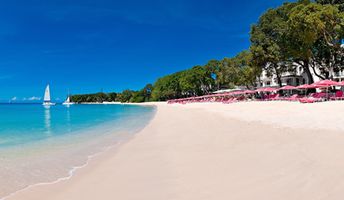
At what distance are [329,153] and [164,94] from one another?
8833 centimetres

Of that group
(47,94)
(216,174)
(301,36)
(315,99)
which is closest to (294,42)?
(301,36)

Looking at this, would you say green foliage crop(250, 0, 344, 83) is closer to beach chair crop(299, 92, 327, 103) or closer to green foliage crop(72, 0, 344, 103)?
green foliage crop(72, 0, 344, 103)

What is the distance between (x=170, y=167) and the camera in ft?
16.6

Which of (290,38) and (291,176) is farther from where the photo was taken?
(290,38)

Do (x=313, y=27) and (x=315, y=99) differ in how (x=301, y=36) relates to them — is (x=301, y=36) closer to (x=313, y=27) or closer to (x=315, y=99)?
(x=313, y=27)

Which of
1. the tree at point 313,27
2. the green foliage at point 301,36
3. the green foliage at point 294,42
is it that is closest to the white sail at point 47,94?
the green foliage at point 294,42

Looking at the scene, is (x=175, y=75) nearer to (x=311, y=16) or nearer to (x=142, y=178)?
(x=311, y=16)

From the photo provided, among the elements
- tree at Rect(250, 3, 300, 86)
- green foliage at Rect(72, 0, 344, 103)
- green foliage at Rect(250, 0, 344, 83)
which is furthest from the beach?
tree at Rect(250, 3, 300, 86)

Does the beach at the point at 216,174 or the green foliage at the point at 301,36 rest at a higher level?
the green foliage at the point at 301,36

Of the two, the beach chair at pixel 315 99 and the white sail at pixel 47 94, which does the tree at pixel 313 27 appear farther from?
the white sail at pixel 47 94

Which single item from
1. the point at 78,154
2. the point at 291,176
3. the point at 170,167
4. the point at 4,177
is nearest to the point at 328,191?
the point at 291,176

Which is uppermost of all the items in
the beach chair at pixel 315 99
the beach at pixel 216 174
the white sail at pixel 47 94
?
the white sail at pixel 47 94

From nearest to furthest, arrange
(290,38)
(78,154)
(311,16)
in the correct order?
Result: (78,154), (311,16), (290,38)

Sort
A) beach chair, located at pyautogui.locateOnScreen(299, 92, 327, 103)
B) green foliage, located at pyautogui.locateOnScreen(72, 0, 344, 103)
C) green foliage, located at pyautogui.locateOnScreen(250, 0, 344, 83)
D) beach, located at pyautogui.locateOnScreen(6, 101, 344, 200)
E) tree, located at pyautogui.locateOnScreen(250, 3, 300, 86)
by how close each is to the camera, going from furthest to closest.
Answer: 1. tree, located at pyautogui.locateOnScreen(250, 3, 300, 86)
2. green foliage, located at pyautogui.locateOnScreen(72, 0, 344, 103)
3. green foliage, located at pyautogui.locateOnScreen(250, 0, 344, 83)
4. beach chair, located at pyautogui.locateOnScreen(299, 92, 327, 103)
5. beach, located at pyautogui.locateOnScreen(6, 101, 344, 200)
